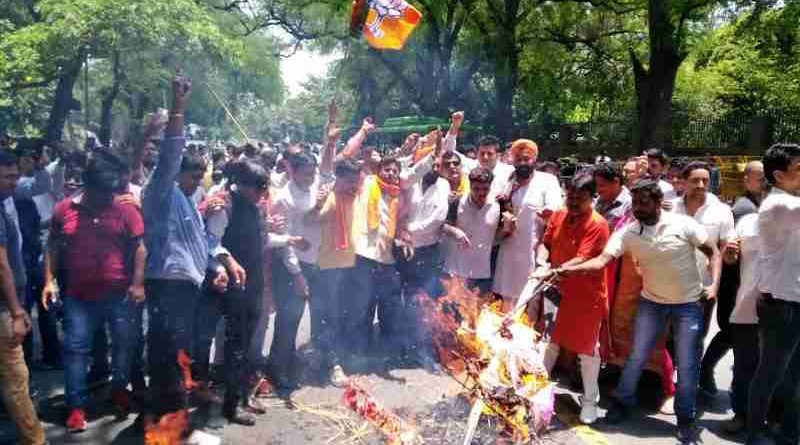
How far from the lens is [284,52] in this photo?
2903 cm

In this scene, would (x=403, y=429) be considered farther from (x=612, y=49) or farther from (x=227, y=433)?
(x=612, y=49)

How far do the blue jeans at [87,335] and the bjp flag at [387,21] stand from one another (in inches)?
147

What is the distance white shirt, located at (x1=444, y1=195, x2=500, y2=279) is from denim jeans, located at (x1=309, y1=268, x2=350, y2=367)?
1067 millimetres

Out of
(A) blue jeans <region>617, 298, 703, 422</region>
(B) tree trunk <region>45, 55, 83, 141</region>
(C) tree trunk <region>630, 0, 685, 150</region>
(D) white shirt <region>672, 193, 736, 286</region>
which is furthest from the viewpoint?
(C) tree trunk <region>630, 0, 685, 150</region>

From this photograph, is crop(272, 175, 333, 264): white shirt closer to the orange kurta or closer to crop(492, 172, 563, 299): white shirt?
crop(492, 172, 563, 299): white shirt

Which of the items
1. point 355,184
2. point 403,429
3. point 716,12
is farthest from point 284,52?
point 403,429

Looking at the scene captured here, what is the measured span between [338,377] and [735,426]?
122 inches

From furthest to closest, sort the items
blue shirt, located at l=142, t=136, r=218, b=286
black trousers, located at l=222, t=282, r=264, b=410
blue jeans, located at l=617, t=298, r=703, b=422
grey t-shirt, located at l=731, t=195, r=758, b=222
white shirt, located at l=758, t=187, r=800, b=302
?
grey t-shirt, located at l=731, t=195, r=758, b=222, black trousers, located at l=222, t=282, r=264, b=410, blue jeans, located at l=617, t=298, r=703, b=422, blue shirt, located at l=142, t=136, r=218, b=286, white shirt, located at l=758, t=187, r=800, b=302

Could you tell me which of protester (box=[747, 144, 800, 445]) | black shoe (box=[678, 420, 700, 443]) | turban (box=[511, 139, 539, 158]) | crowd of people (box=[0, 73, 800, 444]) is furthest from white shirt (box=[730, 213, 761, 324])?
turban (box=[511, 139, 539, 158])

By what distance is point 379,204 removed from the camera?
19.3ft

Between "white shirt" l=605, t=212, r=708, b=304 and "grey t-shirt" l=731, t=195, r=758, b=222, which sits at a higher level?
"grey t-shirt" l=731, t=195, r=758, b=222

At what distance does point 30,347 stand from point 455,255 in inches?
150

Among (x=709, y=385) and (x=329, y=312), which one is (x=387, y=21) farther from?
(x=709, y=385)

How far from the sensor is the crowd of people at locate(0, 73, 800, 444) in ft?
13.6
